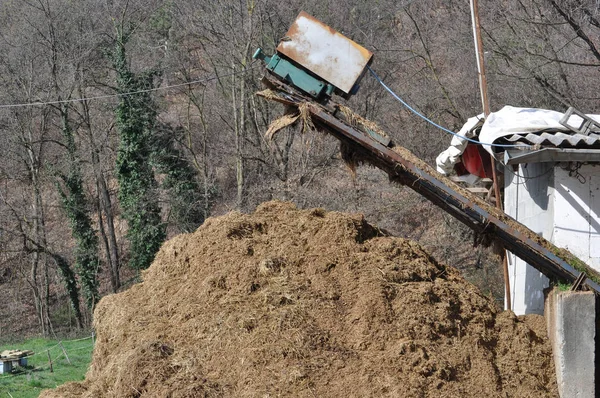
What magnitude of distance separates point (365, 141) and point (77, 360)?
38.9 ft

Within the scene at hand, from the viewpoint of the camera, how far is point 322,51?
9031 millimetres

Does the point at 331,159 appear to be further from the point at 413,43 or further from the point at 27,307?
the point at 27,307

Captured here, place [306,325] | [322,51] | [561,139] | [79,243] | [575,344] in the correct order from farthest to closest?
[79,243], [561,139], [322,51], [575,344], [306,325]

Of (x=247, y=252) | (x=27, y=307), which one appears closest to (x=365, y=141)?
(x=247, y=252)

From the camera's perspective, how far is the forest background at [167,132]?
93.4 ft

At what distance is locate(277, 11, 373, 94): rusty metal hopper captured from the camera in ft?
29.6

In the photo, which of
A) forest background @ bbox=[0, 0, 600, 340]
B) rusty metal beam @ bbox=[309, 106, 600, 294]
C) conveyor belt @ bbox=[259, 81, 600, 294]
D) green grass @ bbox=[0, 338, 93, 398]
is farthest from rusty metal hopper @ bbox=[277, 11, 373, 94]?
forest background @ bbox=[0, 0, 600, 340]

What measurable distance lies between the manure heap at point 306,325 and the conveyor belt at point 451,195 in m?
0.70

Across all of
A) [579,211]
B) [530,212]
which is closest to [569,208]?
[579,211]

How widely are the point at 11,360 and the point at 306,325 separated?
1155 centimetres

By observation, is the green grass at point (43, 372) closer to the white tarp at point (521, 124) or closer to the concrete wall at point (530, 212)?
the concrete wall at point (530, 212)

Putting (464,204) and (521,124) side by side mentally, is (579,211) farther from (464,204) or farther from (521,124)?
(464,204)

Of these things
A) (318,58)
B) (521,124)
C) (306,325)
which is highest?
(318,58)

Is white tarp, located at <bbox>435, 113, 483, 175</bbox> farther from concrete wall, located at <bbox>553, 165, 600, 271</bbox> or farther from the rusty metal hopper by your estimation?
the rusty metal hopper
